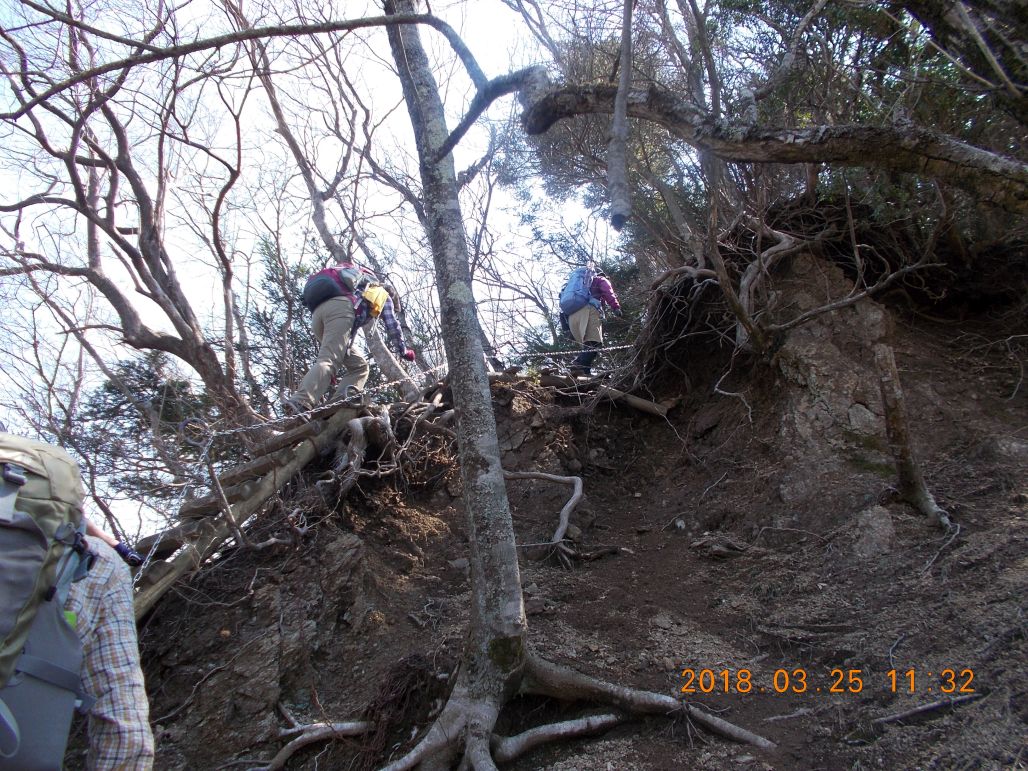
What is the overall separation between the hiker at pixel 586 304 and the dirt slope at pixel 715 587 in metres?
1.36

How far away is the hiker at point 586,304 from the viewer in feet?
25.9

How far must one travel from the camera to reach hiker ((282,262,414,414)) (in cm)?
607

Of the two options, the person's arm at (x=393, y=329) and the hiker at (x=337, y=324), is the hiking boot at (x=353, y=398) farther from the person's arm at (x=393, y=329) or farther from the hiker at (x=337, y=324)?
the person's arm at (x=393, y=329)

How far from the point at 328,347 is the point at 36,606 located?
446 cm

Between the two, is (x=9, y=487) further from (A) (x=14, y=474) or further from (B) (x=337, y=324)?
(B) (x=337, y=324)

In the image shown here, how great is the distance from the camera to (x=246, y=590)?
15.7 ft

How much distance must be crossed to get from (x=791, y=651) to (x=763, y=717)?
0.54m

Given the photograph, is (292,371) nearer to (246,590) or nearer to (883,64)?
(246,590)

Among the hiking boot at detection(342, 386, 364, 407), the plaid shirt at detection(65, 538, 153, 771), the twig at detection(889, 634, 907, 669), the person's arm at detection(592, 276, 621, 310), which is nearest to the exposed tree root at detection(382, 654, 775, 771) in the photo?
the twig at detection(889, 634, 907, 669)

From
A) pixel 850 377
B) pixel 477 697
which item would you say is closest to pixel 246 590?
pixel 477 697

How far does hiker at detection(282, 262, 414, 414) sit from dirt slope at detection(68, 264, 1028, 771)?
1.13 m

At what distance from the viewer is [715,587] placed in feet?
14.4

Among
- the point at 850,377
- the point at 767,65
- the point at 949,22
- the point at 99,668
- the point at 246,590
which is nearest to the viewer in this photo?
the point at 99,668
